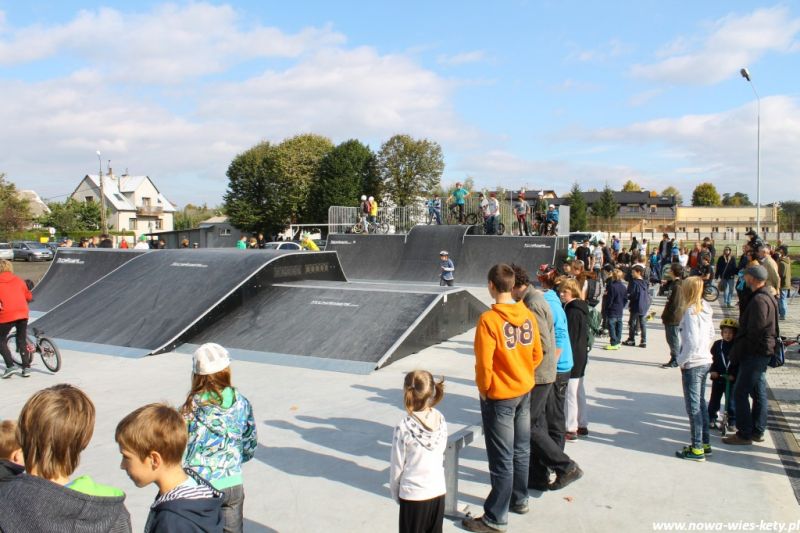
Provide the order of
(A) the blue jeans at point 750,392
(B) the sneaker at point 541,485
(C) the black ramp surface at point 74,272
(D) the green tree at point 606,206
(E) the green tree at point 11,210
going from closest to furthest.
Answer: (B) the sneaker at point 541,485
(A) the blue jeans at point 750,392
(C) the black ramp surface at point 74,272
(E) the green tree at point 11,210
(D) the green tree at point 606,206

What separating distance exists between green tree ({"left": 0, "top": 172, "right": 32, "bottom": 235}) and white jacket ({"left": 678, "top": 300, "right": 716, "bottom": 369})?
59822 mm

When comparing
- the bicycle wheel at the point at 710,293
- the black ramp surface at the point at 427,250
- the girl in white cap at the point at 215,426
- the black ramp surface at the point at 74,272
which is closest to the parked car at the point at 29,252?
the black ramp surface at the point at 74,272

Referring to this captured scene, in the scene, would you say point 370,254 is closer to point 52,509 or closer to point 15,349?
point 15,349

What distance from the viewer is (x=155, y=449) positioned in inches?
85.2

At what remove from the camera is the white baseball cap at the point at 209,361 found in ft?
9.62

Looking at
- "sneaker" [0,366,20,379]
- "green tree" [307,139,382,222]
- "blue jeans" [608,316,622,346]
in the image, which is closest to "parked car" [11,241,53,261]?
"green tree" [307,139,382,222]

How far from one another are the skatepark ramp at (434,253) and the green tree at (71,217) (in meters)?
46.0

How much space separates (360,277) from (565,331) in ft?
54.3

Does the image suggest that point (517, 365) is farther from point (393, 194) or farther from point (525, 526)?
point (393, 194)

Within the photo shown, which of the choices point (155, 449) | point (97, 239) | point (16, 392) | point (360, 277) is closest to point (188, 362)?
point (16, 392)

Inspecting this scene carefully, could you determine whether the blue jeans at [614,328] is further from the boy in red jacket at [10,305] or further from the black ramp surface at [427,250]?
the black ramp surface at [427,250]

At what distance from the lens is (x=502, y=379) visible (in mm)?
3873

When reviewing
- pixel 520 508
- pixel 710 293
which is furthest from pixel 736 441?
pixel 710 293

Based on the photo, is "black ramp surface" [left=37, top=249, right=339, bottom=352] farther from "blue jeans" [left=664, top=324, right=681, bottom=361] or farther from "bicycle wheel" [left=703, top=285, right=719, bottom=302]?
"bicycle wheel" [left=703, top=285, right=719, bottom=302]
